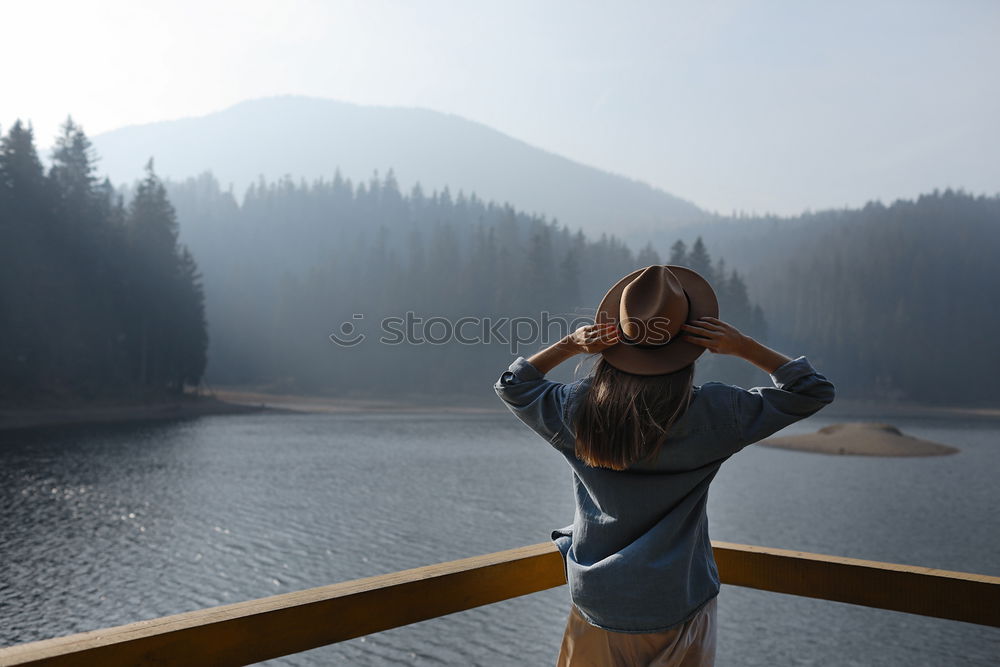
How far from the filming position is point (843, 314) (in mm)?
100375

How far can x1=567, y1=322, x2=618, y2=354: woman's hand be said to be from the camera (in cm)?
136

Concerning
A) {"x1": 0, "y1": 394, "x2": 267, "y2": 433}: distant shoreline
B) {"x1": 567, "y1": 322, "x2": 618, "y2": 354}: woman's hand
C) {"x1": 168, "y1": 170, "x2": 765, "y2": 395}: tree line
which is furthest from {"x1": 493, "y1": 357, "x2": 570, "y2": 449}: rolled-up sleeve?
{"x1": 168, "y1": 170, "x2": 765, "y2": 395}: tree line

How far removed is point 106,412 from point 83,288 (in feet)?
23.8

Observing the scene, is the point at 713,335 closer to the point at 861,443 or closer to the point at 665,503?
the point at 665,503

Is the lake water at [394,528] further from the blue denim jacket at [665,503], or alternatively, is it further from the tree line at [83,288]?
the blue denim jacket at [665,503]

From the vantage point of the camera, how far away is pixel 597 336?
1379 millimetres

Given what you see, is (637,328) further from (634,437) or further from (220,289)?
(220,289)

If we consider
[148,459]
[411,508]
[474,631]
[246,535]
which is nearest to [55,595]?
[246,535]

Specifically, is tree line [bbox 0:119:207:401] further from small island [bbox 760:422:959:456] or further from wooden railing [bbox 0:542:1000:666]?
wooden railing [bbox 0:542:1000:666]

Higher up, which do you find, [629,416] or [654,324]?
[654,324]

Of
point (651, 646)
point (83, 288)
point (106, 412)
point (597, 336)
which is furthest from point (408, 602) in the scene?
point (83, 288)

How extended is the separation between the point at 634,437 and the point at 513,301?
73.3 meters

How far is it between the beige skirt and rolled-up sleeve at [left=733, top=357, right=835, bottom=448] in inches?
15.9

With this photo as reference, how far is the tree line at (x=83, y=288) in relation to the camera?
34.2 metres
